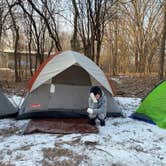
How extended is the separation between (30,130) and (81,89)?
1648mm

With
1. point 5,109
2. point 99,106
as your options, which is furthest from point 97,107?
point 5,109

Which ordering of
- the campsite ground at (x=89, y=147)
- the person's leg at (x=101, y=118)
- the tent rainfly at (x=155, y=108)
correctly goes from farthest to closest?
the tent rainfly at (x=155, y=108), the person's leg at (x=101, y=118), the campsite ground at (x=89, y=147)

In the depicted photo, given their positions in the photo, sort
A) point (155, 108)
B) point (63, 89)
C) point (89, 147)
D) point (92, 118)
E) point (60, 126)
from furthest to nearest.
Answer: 1. point (63, 89)
2. point (155, 108)
3. point (92, 118)
4. point (60, 126)
5. point (89, 147)

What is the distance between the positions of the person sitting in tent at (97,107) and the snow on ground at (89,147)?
20 centimetres

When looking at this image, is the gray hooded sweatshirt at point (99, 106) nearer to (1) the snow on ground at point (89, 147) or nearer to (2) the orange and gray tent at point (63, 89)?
(1) the snow on ground at point (89, 147)

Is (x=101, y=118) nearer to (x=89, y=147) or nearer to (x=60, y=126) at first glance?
(x=60, y=126)

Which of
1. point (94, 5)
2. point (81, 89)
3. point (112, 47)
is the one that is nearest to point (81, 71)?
point (81, 89)

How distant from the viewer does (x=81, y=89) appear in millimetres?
5957

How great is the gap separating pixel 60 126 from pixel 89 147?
1142 mm

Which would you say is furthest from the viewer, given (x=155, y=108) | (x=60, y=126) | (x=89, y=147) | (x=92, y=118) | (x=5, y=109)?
(x=5, y=109)

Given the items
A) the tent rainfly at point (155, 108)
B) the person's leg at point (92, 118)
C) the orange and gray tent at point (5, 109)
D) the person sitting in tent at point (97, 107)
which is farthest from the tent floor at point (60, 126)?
the tent rainfly at point (155, 108)

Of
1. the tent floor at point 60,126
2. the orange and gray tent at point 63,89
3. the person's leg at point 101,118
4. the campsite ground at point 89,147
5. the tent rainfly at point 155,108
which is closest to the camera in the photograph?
the campsite ground at point 89,147

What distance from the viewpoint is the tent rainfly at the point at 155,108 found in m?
5.28

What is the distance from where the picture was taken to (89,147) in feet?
13.2
